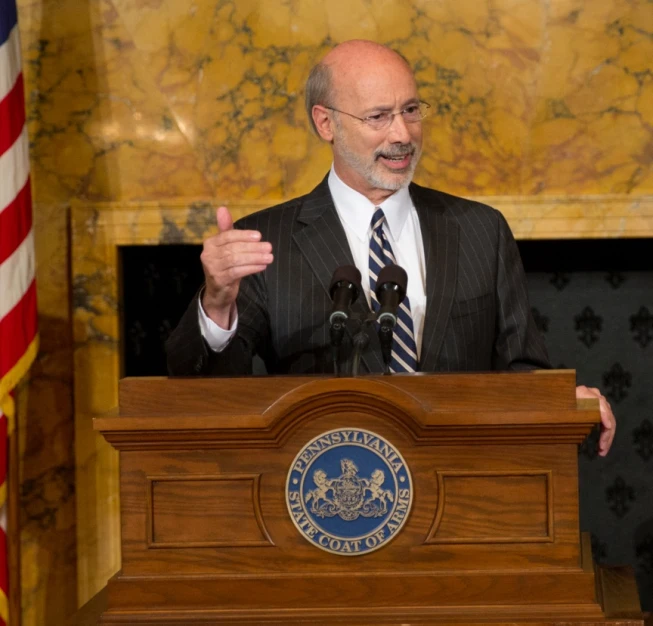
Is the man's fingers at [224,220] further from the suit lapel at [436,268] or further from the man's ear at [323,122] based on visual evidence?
the man's ear at [323,122]

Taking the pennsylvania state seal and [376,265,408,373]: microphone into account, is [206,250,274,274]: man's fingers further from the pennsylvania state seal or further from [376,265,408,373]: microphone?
the pennsylvania state seal

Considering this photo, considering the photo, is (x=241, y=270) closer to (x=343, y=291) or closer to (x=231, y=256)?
(x=231, y=256)

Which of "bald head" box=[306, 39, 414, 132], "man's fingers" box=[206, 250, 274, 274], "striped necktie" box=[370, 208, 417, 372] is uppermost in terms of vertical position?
"bald head" box=[306, 39, 414, 132]

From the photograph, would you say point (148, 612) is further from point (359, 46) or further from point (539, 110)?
point (539, 110)

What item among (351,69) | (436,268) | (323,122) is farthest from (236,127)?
(436,268)

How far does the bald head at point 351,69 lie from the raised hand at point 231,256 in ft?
2.75

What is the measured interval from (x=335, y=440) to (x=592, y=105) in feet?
7.90

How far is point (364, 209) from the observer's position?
2.72 m

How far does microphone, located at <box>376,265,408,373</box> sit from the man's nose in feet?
2.60

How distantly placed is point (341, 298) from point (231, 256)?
0.22 metres

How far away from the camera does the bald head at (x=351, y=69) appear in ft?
8.97

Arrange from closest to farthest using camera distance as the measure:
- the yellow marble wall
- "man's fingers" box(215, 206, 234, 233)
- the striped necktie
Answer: "man's fingers" box(215, 206, 234, 233) → the striped necktie → the yellow marble wall

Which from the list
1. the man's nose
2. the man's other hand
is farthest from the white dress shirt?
the man's other hand

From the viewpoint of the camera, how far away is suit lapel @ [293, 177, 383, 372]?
2.57 metres
